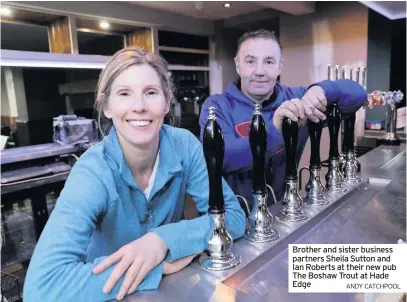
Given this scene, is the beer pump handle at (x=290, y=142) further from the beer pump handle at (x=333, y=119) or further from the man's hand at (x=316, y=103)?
the beer pump handle at (x=333, y=119)

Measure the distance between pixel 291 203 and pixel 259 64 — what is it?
2.00 feet

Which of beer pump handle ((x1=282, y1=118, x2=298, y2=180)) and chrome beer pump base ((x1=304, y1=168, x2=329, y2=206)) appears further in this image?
chrome beer pump base ((x1=304, y1=168, x2=329, y2=206))

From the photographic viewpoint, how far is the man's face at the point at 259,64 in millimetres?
1256

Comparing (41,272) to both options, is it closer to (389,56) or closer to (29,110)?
(29,110)

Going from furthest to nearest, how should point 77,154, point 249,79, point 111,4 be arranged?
point 111,4 → point 77,154 → point 249,79

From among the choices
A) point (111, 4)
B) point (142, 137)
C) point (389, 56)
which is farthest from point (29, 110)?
point (389, 56)

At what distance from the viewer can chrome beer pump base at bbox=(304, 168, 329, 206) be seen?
0.97m

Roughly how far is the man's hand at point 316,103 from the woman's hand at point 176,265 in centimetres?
53

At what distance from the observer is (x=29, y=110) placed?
10.8 ft

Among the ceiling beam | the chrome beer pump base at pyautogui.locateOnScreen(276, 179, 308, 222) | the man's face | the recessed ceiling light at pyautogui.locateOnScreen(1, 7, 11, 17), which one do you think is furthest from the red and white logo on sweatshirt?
the recessed ceiling light at pyautogui.locateOnScreen(1, 7, 11, 17)

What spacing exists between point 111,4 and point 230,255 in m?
3.55

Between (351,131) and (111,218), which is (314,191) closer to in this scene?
(351,131)

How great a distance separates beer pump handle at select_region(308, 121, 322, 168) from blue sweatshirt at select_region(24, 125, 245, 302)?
0.31 m

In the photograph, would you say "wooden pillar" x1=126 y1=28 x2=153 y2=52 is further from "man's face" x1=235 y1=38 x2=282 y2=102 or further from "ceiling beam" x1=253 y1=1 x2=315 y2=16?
"man's face" x1=235 y1=38 x2=282 y2=102
